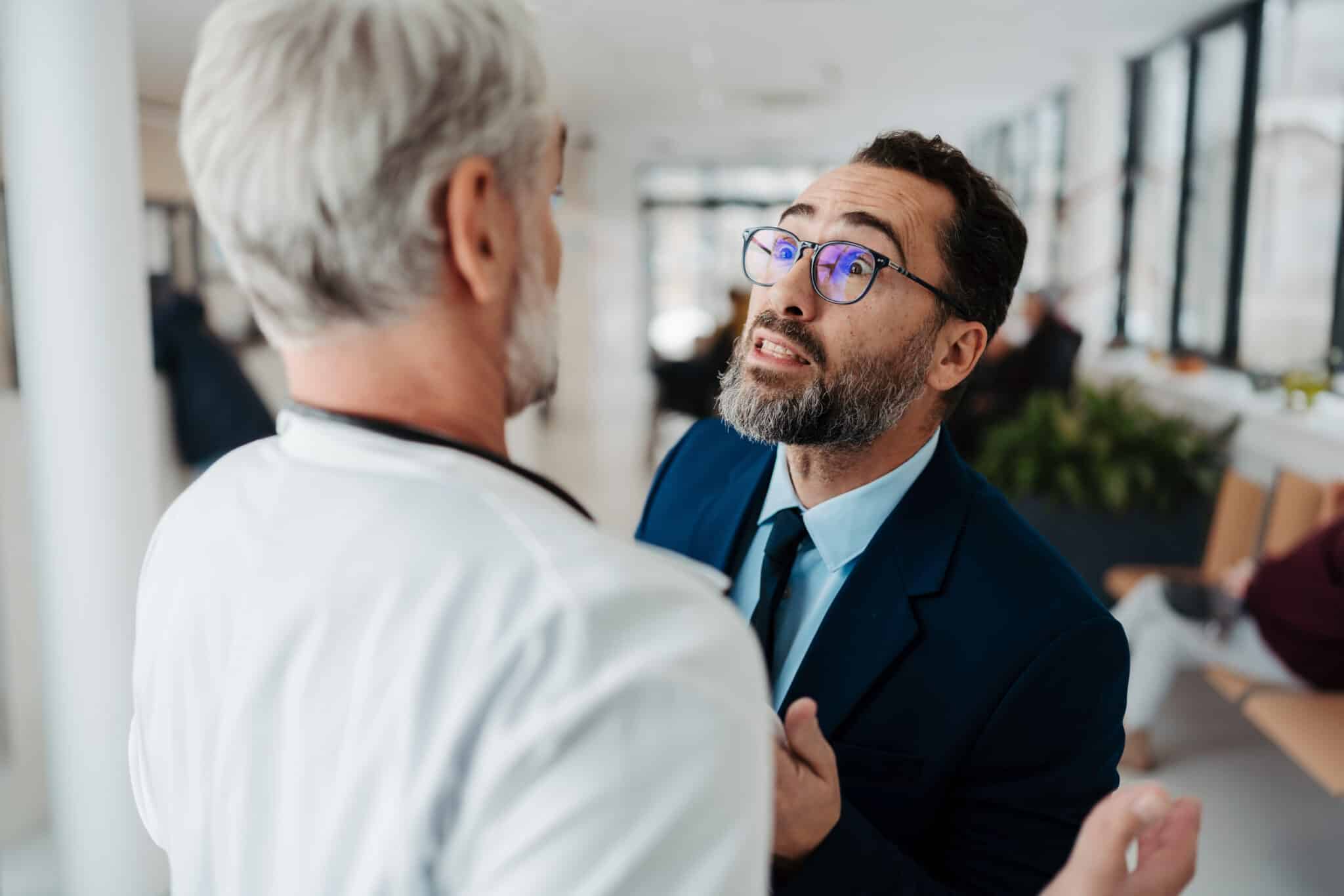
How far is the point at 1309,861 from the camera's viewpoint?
3.08 meters

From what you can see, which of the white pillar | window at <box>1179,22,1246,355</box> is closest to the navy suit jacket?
the white pillar

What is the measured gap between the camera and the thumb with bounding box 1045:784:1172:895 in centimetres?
80

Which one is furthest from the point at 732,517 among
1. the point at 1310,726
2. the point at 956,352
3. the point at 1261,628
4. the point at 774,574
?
the point at 1261,628

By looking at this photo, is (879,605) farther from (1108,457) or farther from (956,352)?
(1108,457)

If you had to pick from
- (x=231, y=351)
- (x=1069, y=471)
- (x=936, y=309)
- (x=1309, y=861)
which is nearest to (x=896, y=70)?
(x=1069, y=471)

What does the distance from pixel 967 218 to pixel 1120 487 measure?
3.96 meters

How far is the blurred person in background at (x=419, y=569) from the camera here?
0.59 m

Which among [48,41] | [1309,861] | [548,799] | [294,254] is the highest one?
[48,41]

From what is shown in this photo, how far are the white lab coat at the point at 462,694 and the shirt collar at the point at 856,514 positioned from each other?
0.59 metres

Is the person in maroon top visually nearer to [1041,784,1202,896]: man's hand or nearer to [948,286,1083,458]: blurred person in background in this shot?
[1041,784,1202,896]: man's hand

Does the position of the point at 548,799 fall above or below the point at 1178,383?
above

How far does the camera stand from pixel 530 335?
0.72 metres

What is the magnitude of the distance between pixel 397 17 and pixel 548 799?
475 mm

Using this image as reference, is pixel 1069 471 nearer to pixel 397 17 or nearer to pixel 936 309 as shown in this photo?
pixel 936 309
